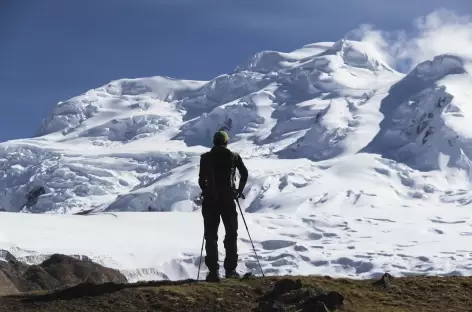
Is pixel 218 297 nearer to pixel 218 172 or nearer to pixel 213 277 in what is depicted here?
pixel 213 277

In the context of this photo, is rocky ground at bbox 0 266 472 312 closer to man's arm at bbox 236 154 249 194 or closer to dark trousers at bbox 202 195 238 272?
dark trousers at bbox 202 195 238 272

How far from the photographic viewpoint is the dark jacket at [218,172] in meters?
18.8

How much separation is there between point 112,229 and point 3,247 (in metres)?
42.9

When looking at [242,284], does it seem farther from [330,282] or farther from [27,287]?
[27,287]

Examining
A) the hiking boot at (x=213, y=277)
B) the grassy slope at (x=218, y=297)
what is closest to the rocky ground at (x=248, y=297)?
the grassy slope at (x=218, y=297)

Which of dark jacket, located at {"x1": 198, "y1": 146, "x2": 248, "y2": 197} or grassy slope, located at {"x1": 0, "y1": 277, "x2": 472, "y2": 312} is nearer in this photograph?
grassy slope, located at {"x1": 0, "y1": 277, "x2": 472, "y2": 312}

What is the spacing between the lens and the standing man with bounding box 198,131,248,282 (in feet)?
61.6

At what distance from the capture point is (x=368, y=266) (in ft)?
649

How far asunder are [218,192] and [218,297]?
8.17 feet

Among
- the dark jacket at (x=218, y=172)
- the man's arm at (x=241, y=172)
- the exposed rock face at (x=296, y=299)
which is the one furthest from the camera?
the man's arm at (x=241, y=172)

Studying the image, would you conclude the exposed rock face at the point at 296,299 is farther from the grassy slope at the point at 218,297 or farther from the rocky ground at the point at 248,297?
the grassy slope at the point at 218,297

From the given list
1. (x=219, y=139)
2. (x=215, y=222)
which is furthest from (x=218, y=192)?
(x=219, y=139)

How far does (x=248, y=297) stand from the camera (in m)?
17.4

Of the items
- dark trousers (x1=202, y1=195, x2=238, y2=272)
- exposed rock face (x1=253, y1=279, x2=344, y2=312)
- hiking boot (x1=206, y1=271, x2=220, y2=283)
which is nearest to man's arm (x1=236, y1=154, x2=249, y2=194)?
dark trousers (x1=202, y1=195, x2=238, y2=272)
